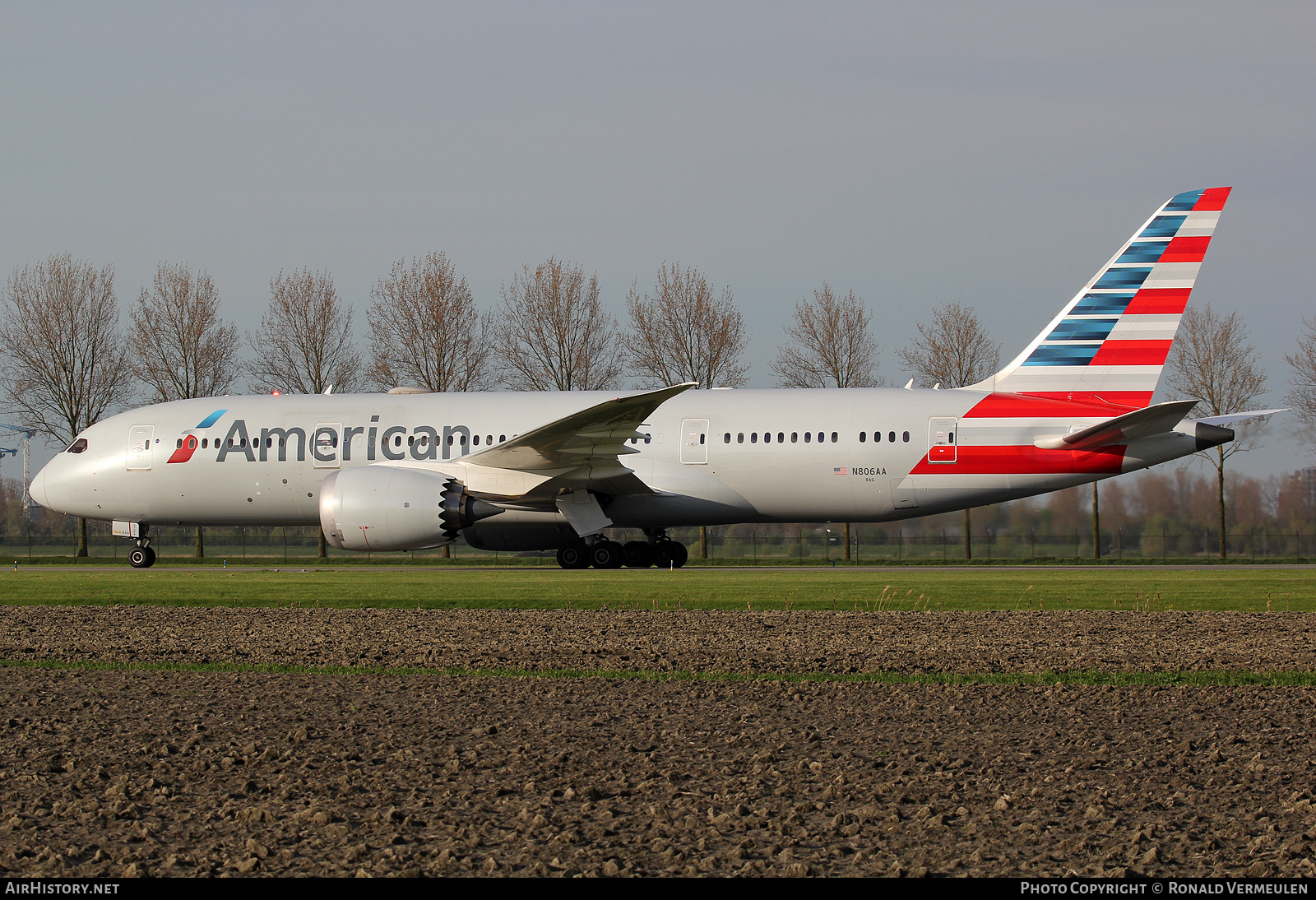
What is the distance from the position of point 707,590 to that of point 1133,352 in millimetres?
9876

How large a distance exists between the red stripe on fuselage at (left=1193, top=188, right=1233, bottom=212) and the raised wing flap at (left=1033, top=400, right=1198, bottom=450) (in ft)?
12.8

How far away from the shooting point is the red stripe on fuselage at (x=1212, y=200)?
67.4ft

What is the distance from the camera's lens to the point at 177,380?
38469 mm

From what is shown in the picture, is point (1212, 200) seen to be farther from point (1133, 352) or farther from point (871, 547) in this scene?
point (871, 547)

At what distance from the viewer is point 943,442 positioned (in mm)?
20656

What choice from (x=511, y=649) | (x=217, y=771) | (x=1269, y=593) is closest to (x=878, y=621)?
(x=511, y=649)

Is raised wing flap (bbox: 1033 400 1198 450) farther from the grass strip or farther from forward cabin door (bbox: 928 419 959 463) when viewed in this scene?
the grass strip

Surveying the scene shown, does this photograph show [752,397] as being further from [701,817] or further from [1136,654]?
[701,817]

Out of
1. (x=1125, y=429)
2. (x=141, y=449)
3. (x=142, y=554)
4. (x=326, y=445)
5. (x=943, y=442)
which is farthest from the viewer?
(x=142, y=554)

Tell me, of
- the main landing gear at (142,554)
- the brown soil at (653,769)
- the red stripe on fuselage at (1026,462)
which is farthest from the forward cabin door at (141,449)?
the brown soil at (653,769)

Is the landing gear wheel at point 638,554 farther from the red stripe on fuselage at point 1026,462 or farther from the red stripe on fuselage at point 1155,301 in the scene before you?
the red stripe on fuselage at point 1155,301

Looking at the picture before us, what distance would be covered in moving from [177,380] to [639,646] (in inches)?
1307

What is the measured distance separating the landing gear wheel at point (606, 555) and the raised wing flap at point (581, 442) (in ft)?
8.07

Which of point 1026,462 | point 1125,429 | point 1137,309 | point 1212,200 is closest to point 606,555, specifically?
point 1026,462
